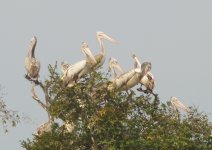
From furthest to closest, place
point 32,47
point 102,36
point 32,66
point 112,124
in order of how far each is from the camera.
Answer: point 32,47 < point 102,36 < point 32,66 < point 112,124

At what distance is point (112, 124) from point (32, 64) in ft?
33.1

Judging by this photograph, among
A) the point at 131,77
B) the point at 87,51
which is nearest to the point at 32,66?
the point at 87,51

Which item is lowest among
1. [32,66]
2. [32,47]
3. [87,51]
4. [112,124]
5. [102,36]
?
[112,124]

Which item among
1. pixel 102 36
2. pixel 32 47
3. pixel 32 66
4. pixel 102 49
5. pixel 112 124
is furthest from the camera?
pixel 32 47

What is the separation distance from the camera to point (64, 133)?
28.4 metres

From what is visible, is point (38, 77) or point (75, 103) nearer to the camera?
point (75, 103)

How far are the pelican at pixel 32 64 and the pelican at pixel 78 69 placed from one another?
3.34 m

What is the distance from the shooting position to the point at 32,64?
36094 millimetres

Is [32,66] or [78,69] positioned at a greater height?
[32,66]

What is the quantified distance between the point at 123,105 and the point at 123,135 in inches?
47.9

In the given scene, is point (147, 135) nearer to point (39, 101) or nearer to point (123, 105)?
point (123, 105)

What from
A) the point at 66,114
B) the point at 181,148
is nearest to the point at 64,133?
the point at 66,114

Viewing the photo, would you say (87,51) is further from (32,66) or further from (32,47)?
(32,47)

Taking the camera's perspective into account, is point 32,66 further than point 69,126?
Yes
